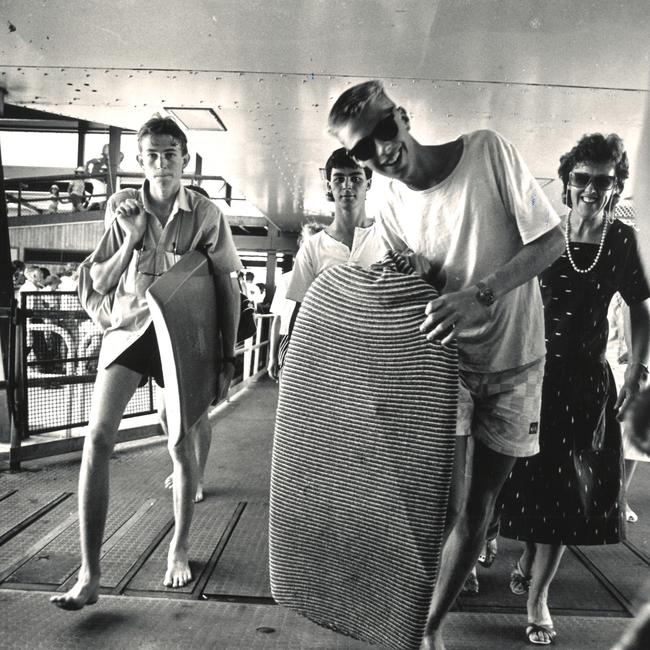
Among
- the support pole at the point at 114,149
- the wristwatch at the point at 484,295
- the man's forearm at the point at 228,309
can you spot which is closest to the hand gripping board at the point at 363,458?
the wristwatch at the point at 484,295

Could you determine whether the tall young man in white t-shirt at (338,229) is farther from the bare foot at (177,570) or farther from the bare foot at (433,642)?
the bare foot at (433,642)

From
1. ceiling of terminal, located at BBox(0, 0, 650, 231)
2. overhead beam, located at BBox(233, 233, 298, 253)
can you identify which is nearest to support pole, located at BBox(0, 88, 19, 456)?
ceiling of terminal, located at BBox(0, 0, 650, 231)

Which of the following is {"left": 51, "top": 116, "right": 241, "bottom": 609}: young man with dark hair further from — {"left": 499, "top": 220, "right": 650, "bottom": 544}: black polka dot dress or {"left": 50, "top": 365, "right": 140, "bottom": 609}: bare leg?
{"left": 499, "top": 220, "right": 650, "bottom": 544}: black polka dot dress

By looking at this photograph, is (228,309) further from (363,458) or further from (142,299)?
(363,458)

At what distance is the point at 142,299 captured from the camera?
2.27 m

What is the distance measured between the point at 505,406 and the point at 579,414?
21.0 inches

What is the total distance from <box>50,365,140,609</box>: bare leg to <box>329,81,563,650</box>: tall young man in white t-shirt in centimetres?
110

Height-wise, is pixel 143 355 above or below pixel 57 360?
above

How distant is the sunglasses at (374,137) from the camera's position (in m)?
1.60

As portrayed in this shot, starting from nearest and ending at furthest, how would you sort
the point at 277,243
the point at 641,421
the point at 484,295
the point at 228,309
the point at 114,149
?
the point at 641,421, the point at 484,295, the point at 228,309, the point at 114,149, the point at 277,243

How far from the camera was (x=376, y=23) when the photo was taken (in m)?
2.99

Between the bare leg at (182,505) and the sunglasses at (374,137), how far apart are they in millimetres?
1264

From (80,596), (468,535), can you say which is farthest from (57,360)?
(468,535)

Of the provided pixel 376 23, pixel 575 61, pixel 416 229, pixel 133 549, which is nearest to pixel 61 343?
pixel 133 549
